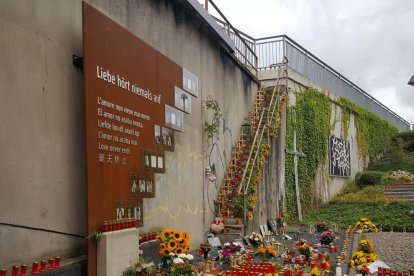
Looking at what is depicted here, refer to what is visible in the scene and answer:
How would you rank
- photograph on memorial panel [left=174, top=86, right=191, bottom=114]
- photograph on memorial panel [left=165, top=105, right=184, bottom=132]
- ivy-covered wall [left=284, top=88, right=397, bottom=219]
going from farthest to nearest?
ivy-covered wall [left=284, top=88, right=397, bottom=219] → photograph on memorial panel [left=174, top=86, right=191, bottom=114] → photograph on memorial panel [left=165, top=105, right=184, bottom=132]

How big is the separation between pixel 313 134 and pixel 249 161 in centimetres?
700

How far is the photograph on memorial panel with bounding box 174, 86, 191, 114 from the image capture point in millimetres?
9039

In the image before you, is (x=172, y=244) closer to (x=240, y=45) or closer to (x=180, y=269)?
(x=180, y=269)

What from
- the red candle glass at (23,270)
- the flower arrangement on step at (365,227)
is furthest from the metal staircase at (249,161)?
the red candle glass at (23,270)

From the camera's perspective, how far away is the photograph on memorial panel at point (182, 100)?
904 centimetres

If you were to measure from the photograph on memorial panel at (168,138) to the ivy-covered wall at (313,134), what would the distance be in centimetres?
816

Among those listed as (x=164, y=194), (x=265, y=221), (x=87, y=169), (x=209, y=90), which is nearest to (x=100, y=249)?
(x=87, y=169)

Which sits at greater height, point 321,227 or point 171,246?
point 171,246

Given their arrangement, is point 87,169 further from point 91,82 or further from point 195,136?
point 195,136

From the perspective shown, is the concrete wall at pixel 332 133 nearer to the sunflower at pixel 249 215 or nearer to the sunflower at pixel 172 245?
the sunflower at pixel 249 215

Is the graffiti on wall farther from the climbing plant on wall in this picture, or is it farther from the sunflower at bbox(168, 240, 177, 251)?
the sunflower at bbox(168, 240, 177, 251)

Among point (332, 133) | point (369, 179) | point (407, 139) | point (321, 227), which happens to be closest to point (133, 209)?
point (321, 227)

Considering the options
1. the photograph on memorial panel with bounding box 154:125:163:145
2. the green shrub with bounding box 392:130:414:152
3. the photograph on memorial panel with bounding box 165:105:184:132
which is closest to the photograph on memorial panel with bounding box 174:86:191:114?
the photograph on memorial panel with bounding box 165:105:184:132

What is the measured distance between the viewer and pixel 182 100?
367 inches
